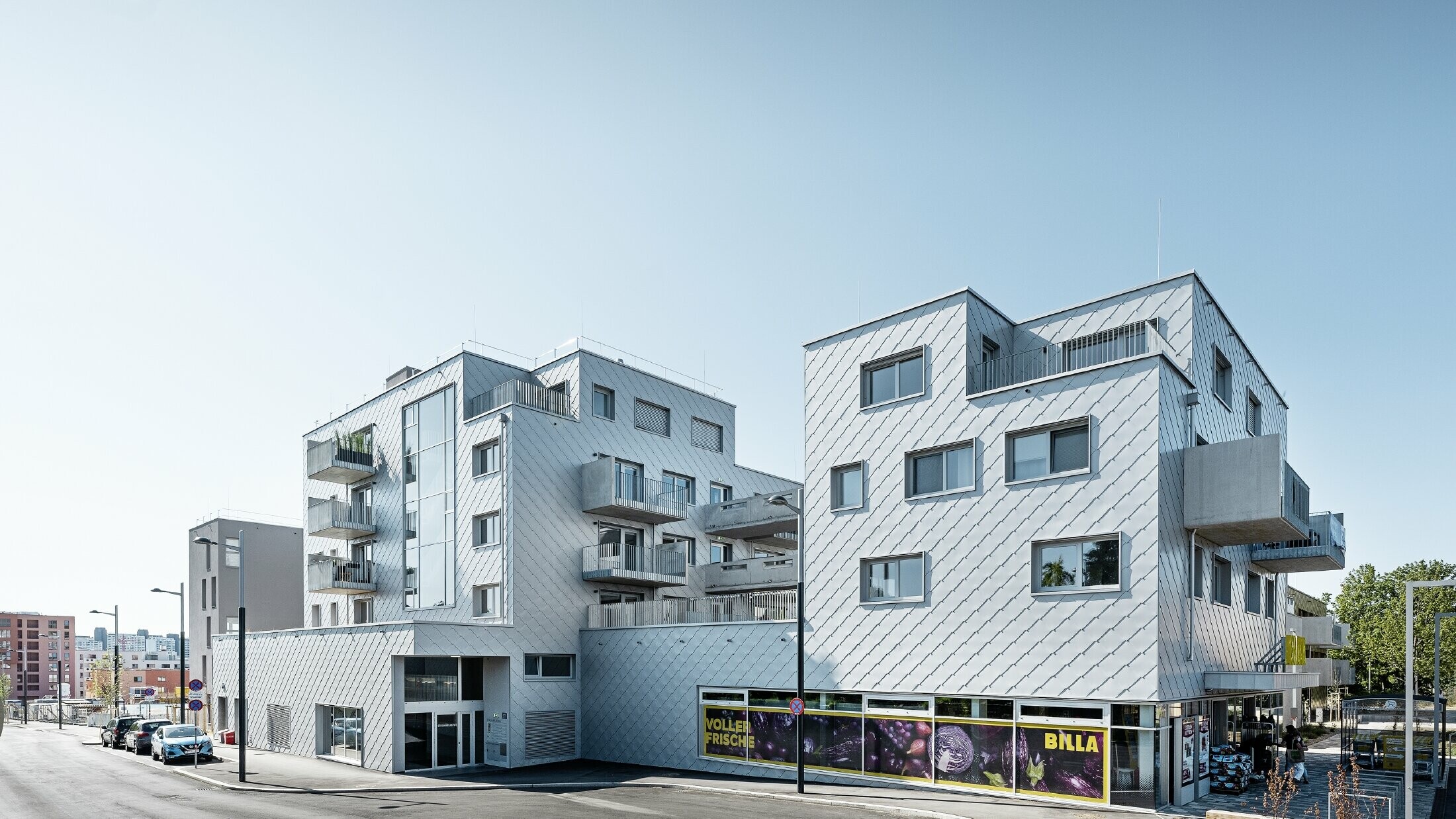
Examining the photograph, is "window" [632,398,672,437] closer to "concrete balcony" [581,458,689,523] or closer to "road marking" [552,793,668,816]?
"concrete balcony" [581,458,689,523]

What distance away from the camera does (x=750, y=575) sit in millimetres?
36531

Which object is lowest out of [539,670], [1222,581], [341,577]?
[539,670]

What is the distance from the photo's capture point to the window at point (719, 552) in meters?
40.5

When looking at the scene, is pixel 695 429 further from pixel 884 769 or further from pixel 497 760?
pixel 884 769

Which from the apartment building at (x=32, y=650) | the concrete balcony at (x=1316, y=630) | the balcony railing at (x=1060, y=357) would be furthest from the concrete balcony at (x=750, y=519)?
the apartment building at (x=32, y=650)

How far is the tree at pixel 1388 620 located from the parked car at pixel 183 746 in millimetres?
64688

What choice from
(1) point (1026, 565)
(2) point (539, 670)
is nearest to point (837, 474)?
(1) point (1026, 565)

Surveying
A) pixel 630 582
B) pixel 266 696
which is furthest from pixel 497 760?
pixel 266 696

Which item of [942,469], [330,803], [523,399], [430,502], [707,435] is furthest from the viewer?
[707,435]

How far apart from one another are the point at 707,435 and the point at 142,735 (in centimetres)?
2631

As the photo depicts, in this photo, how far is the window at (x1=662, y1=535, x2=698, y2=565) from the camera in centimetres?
3903

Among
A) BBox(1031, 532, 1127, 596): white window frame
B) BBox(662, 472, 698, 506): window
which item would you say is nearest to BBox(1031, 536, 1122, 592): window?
BBox(1031, 532, 1127, 596): white window frame

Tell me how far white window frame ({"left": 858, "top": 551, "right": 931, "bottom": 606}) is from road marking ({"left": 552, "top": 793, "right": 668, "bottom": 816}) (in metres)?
8.02

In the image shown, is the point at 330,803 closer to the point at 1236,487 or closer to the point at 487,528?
the point at 487,528
